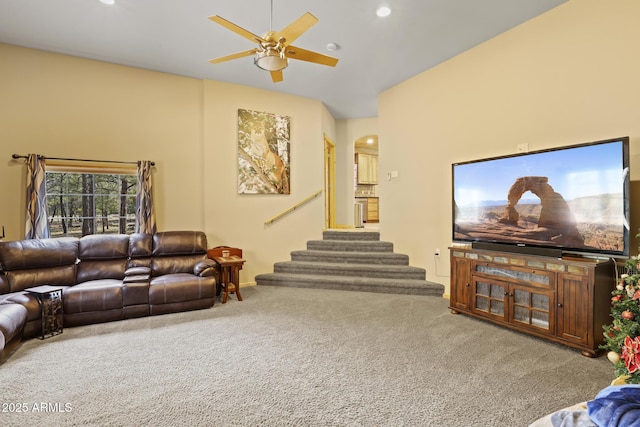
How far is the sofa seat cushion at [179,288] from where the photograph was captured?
3.79 m

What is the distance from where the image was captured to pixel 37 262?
146 inches

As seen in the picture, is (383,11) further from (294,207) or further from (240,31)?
(294,207)

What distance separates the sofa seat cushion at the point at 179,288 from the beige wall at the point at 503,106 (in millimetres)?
3250

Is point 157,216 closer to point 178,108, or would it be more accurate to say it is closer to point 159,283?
point 159,283

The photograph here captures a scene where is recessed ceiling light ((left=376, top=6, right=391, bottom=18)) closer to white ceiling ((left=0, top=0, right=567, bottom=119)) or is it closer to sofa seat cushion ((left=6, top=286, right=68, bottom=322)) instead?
white ceiling ((left=0, top=0, right=567, bottom=119))

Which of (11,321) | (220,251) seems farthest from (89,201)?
(11,321)

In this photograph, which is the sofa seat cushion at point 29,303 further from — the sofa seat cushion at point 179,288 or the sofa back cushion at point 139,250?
the sofa back cushion at point 139,250

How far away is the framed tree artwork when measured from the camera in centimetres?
543

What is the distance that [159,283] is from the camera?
151 inches

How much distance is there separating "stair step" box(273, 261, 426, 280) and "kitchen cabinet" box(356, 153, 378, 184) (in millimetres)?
4395

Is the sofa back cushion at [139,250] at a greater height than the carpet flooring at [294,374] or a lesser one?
greater

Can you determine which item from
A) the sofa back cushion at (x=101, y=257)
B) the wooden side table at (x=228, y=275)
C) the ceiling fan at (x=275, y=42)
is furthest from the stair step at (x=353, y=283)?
the ceiling fan at (x=275, y=42)

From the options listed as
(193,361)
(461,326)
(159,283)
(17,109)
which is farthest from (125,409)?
(17,109)

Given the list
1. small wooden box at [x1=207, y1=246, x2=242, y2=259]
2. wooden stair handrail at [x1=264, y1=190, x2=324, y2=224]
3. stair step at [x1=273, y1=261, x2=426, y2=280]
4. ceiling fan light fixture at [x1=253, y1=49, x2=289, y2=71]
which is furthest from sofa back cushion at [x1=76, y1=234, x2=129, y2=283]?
ceiling fan light fixture at [x1=253, y1=49, x2=289, y2=71]
